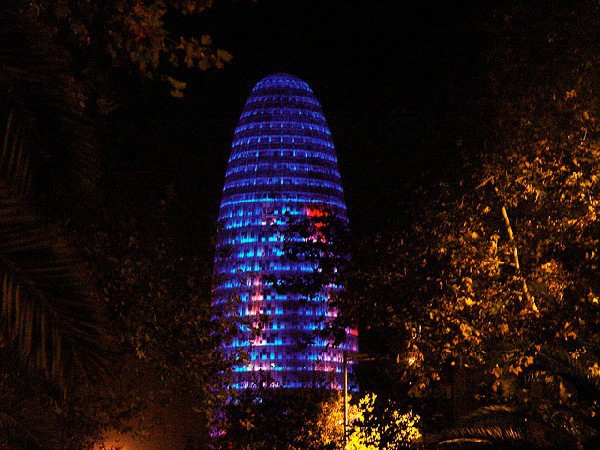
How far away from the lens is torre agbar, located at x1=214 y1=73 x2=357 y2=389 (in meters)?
→ 132

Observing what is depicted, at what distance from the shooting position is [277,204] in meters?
138

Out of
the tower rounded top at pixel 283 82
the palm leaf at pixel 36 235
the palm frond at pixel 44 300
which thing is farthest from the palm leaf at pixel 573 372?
the tower rounded top at pixel 283 82

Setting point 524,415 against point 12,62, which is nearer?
point 12,62

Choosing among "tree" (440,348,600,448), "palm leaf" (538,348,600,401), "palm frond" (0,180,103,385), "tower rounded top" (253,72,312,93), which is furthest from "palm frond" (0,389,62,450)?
"tower rounded top" (253,72,312,93)

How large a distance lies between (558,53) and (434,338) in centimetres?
619

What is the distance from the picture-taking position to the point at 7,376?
16828 mm

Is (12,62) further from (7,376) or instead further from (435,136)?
(435,136)

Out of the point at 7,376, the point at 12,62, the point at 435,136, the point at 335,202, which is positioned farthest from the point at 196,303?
the point at 335,202

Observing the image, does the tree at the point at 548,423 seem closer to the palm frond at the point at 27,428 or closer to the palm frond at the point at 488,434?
the palm frond at the point at 488,434

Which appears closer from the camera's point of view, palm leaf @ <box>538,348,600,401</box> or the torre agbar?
palm leaf @ <box>538,348,600,401</box>

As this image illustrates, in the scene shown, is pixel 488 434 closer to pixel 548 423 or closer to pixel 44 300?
pixel 548 423

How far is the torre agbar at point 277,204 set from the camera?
132250mm

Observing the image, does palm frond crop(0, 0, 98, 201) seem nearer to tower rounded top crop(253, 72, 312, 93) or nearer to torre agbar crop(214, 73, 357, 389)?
torre agbar crop(214, 73, 357, 389)

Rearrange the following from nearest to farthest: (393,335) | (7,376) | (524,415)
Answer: (524,415) < (7,376) < (393,335)
